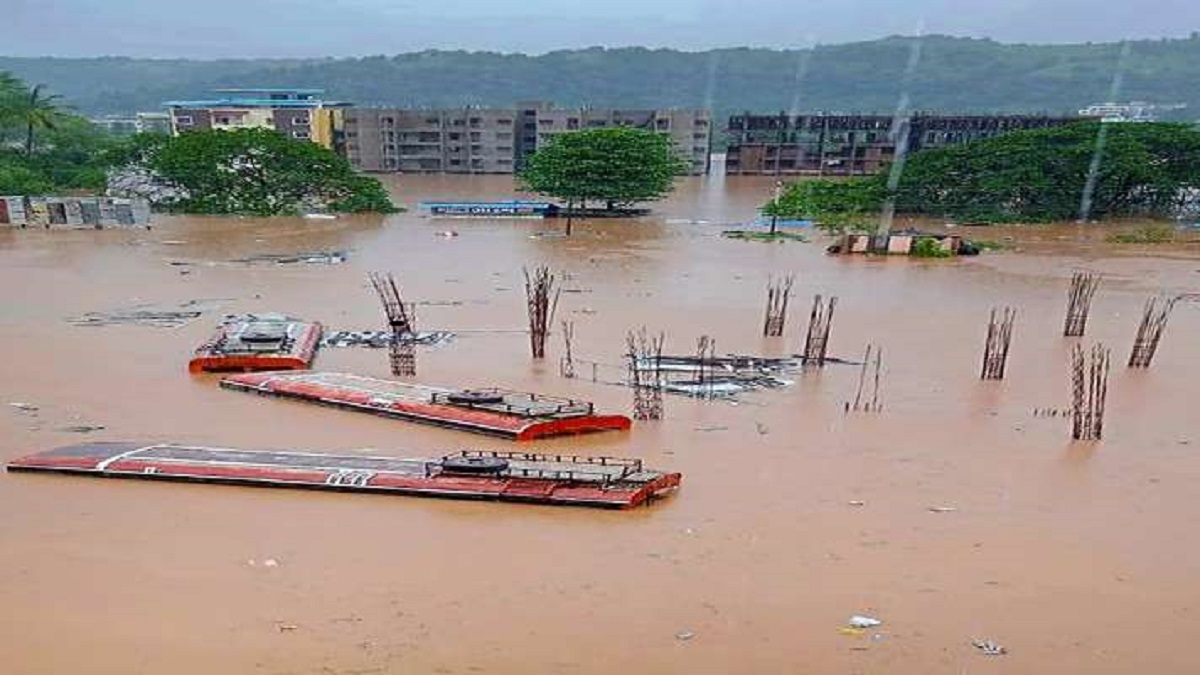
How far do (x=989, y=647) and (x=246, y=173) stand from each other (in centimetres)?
2705

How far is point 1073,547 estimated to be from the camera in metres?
7.12

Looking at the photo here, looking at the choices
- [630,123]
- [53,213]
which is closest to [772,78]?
[630,123]

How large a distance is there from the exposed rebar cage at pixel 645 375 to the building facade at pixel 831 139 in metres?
35.5

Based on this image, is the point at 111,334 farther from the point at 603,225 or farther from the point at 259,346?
the point at 603,225

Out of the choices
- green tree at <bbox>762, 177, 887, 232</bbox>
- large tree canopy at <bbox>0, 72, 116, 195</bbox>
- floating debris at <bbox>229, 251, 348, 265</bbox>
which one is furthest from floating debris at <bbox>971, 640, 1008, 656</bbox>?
large tree canopy at <bbox>0, 72, 116, 195</bbox>

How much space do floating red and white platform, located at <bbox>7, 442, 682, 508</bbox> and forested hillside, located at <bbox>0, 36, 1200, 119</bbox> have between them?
233ft

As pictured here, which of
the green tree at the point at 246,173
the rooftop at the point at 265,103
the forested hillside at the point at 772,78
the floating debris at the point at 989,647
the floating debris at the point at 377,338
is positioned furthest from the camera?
the forested hillside at the point at 772,78

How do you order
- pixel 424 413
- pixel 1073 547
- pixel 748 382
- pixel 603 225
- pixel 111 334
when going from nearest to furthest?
pixel 1073 547
pixel 424 413
pixel 748 382
pixel 111 334
pixel 603 225

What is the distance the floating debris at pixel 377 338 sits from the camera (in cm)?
1337

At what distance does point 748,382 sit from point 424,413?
152 inches

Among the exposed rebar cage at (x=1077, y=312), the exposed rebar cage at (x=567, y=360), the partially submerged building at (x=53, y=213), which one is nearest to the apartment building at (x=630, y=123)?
the partially submerged building at (x=53, y=213)

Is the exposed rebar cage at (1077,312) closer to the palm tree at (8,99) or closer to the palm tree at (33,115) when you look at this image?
the palm tree at (33,115)

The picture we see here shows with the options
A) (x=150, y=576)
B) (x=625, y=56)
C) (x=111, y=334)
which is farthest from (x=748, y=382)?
(x=625, y=56)

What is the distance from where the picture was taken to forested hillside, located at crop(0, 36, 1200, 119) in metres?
82.4
